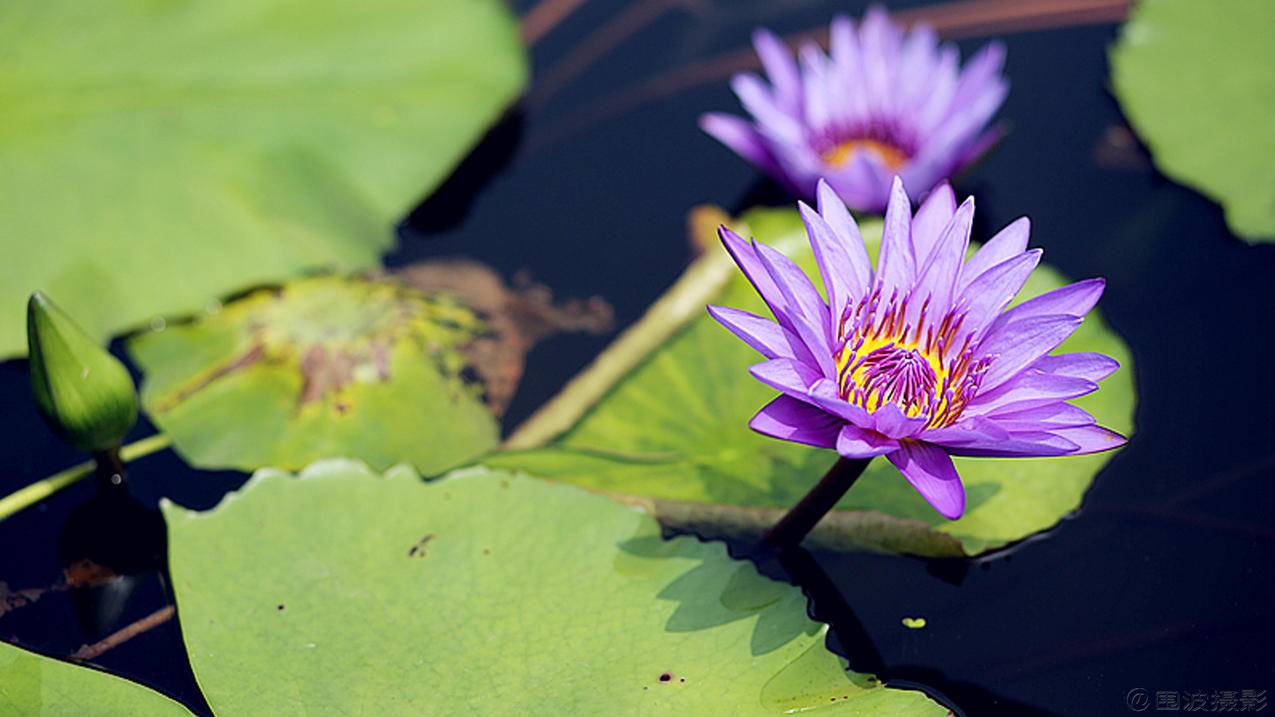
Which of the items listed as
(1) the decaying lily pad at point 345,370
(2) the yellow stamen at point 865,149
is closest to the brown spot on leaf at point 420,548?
(1) the decaying lily pad at point 345,370

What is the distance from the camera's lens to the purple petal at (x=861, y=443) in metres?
1.51

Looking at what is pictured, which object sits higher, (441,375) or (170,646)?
(441,375)

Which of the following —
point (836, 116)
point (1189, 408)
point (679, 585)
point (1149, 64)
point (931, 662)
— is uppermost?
point (1149, 64)

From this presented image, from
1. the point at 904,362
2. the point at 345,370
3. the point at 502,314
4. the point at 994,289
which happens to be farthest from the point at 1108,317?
the point at 345,370

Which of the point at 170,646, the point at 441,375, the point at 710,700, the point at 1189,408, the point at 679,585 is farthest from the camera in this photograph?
the point at 441,375

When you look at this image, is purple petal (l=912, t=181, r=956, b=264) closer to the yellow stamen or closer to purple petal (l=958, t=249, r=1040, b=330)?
purple petal (l=958, t=249, r=1040, b=330)

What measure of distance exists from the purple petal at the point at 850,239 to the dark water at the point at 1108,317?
0.67 m

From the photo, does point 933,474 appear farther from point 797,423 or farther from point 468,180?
point 468,180

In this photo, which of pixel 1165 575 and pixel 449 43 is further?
pixel 449 43

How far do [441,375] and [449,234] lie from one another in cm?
59

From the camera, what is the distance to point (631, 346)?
260cm

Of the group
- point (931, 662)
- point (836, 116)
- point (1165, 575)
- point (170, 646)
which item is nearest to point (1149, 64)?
point (836, 116)

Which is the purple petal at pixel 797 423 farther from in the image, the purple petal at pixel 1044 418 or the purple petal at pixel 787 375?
the purple petal at pixel 1044 418

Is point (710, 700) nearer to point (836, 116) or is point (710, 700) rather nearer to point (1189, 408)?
point (1189, 408)
